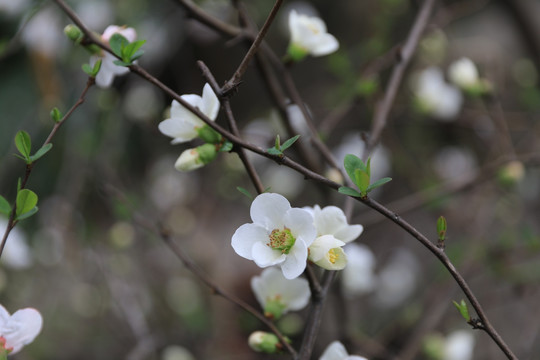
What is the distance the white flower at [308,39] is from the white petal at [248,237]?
0.35m

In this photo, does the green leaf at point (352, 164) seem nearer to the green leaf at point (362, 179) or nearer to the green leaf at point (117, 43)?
the green leaf at point (362, 179)

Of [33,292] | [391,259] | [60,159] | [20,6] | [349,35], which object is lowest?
[33,292]

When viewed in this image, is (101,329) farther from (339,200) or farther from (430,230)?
(430,230)

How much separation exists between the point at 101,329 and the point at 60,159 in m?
0.61

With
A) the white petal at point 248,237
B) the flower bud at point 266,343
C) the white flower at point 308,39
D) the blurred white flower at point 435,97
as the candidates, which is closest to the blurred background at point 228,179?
the blurred white flower at point 435,97

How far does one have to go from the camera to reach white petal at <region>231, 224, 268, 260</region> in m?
0.52

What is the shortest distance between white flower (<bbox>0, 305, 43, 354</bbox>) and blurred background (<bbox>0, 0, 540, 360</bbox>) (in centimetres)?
67

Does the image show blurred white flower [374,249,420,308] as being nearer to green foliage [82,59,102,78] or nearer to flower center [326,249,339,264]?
flower center [326,249,339,264]

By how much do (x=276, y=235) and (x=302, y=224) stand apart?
0.04 meters

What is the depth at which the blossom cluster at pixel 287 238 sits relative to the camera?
49cm

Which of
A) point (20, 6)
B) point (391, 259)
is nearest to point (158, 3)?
point (20, 6)

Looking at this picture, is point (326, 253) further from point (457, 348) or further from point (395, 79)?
point (457, 348)

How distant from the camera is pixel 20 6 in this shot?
158 centimetres

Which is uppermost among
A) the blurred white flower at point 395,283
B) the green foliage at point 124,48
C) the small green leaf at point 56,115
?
the green foliage at point 124,48
